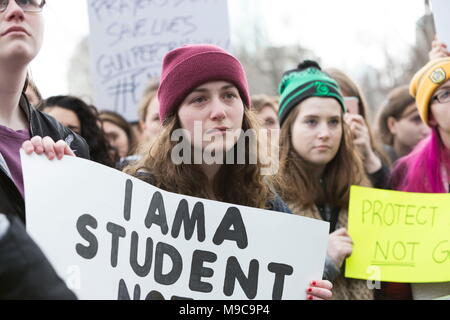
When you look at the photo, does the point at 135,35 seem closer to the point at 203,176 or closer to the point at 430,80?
the point at 430,80

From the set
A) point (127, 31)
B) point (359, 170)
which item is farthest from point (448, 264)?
point (127, 31)

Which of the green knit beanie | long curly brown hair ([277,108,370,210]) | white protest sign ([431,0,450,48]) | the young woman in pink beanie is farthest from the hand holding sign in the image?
white protest sign ([431,0,450,48])

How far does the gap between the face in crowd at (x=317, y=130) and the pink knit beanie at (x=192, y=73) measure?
0.65 metres

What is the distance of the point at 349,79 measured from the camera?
396cm

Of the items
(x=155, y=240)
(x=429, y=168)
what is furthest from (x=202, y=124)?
(x=429, y=168)

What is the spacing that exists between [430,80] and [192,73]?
1265 millimetres

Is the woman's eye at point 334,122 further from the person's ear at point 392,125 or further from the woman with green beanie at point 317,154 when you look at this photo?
the person's ear at point 392,125

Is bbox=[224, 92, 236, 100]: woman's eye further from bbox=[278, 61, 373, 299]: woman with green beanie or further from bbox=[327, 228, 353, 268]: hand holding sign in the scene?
bbox=[327, 228, 353, 268]: hand holding sign

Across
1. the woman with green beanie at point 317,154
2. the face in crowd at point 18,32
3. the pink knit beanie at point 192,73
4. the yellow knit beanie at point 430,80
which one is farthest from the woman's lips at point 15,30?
the yellow knit beanie at point 430,80

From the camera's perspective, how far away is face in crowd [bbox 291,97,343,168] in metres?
3.01

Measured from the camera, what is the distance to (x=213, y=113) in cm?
229

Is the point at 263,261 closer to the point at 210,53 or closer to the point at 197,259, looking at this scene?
the point at 197,259

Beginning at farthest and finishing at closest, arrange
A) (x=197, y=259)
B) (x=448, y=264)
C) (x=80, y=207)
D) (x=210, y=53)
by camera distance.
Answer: (x=448, y=264)
(x=210, y=53)
(x=197, y=259)
(x=80, y=207)
